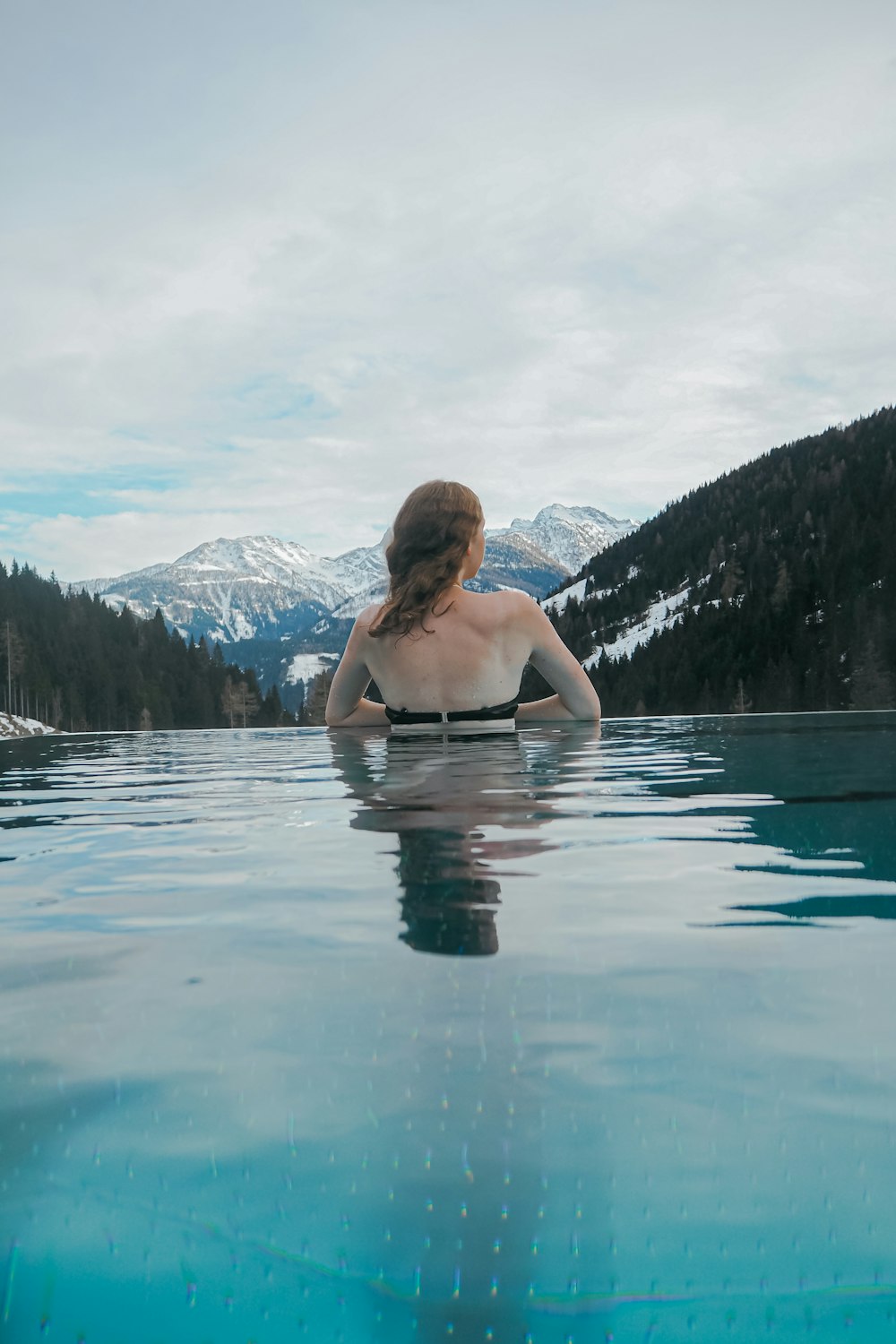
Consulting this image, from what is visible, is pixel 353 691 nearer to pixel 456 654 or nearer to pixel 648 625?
pixel 456 654

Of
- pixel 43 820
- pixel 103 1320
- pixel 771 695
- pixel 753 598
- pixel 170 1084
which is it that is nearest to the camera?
pixel 103 1320

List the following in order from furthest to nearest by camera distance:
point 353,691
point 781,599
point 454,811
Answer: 1. point 781,599
2. point 353,691
3. point 454,811

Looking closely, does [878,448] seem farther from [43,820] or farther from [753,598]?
[43,820]

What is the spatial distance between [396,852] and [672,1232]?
1792 mm

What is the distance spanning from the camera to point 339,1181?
95 cm

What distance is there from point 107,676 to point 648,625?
180 feet

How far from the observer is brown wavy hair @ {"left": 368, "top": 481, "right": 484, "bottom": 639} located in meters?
4.93

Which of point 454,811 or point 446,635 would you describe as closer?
point 454,811

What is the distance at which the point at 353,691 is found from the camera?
594 cm

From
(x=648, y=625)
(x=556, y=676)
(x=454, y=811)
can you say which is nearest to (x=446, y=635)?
(x=556, y=676)

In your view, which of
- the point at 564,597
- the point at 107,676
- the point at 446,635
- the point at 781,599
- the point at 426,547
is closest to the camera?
the point at 426,547

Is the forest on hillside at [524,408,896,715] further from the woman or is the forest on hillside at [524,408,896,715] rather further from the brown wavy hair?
the brown wavy hair

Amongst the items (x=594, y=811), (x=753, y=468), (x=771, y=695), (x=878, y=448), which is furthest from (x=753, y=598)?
(x=594, y=811)

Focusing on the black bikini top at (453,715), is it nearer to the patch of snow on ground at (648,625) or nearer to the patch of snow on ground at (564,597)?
the patch of snow on ground at (648,625)
